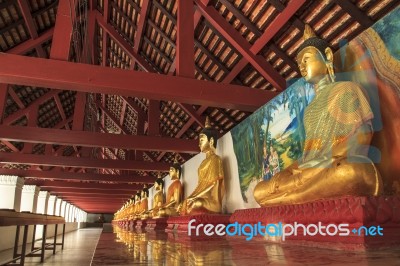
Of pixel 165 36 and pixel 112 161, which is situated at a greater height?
pixel 165 36

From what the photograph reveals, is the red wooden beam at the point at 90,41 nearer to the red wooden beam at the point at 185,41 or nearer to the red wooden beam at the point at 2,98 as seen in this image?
the red wooden beam at the point at 2,98

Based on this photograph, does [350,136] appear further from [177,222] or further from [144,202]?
[144,202]

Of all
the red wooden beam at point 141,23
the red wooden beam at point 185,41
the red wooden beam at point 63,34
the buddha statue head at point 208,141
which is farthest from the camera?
the red wooden beam at point 141,23

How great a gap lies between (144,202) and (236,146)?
23.4ft

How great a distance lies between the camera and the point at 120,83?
3.58 metres

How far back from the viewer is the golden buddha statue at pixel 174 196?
565 centimetres

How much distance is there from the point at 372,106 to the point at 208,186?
2330 millimetres

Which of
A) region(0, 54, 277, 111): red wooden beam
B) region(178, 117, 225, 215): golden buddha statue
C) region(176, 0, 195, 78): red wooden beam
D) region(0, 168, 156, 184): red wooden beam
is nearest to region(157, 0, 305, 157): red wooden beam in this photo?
region(176, 0, 195, 78): red wooden beam

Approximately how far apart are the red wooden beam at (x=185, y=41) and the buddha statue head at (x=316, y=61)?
1.51 m

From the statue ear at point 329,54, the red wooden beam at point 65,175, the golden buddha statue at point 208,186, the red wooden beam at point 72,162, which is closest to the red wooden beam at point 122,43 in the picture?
the red wooden beam at point 72,162

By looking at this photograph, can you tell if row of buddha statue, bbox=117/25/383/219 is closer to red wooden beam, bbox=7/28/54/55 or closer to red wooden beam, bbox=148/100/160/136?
red wooden beam, bbox=148/100/160/136

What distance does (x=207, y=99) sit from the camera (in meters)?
3.82

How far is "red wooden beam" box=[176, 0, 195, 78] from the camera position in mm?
3973

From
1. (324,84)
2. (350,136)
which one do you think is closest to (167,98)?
(324,84)
